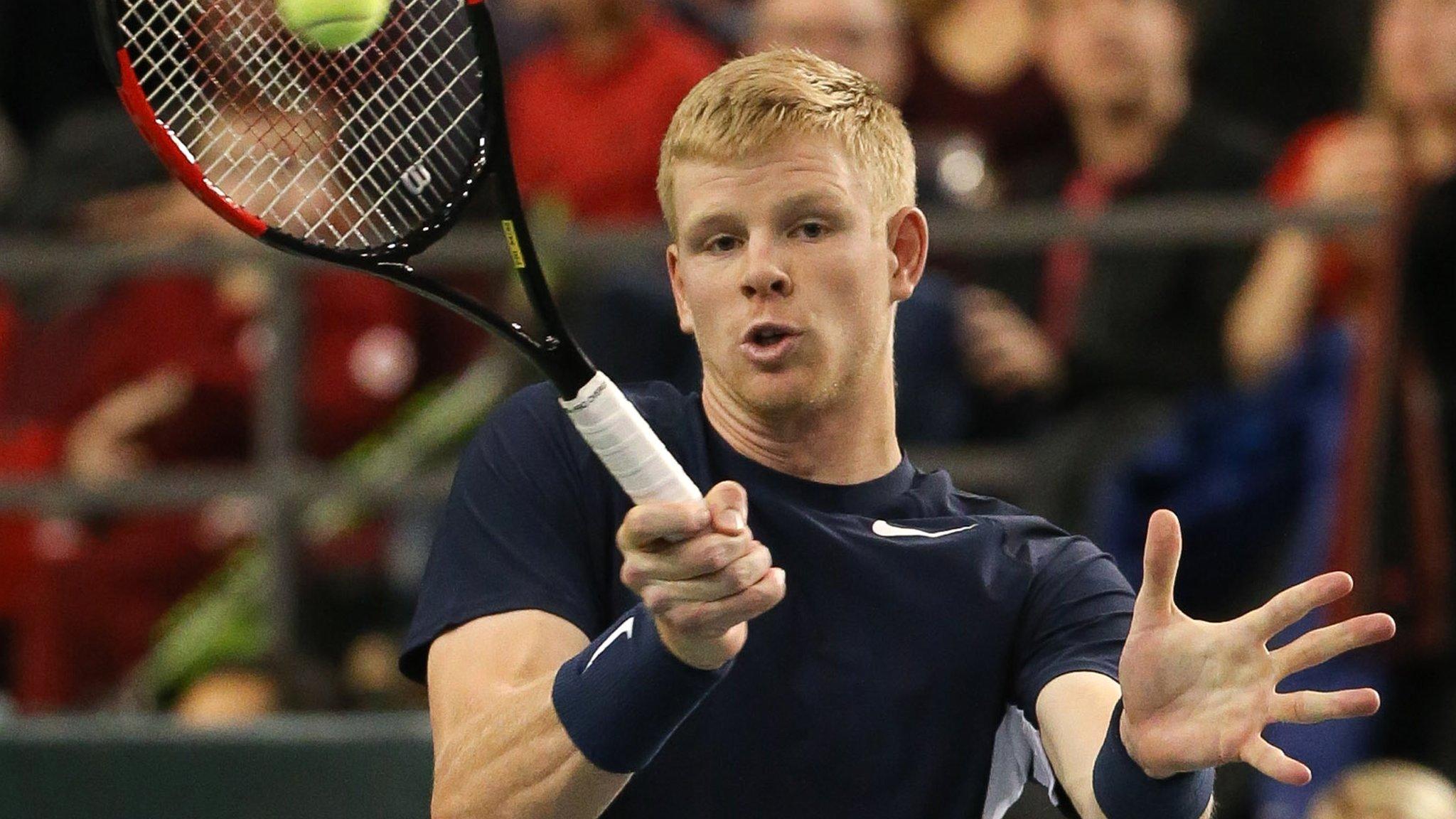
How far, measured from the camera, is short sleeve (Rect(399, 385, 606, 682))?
3.12m

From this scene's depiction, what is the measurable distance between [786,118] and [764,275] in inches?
9.0

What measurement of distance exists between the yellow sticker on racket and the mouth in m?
0.31

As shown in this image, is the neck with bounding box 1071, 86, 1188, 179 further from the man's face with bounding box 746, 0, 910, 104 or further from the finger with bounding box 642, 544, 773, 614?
the finger with bounding box 642, 544, 773, 614

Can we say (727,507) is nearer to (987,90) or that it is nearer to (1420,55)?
(1420,55)

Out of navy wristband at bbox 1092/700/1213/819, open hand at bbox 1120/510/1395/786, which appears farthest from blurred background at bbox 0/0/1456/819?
open hand at bbox 1120/510/1395/786

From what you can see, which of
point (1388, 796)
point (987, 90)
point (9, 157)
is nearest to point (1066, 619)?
point (1388, 796)

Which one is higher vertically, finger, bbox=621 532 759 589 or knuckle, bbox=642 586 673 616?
finger, bbox=621 532 759 589

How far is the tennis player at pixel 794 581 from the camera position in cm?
299

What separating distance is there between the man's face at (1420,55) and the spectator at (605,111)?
6.81 feet

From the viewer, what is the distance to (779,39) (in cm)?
641

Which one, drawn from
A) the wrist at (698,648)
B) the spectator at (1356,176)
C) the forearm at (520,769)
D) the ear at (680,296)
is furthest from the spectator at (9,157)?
the wrist at (698,648)

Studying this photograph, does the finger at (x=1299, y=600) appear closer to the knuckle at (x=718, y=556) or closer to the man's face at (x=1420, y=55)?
the knuckle at (x=718, y=556)

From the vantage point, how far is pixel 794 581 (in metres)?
3.18

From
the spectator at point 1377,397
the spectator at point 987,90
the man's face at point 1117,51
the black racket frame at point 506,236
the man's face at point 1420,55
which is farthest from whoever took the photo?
the spectator at point 987,90
